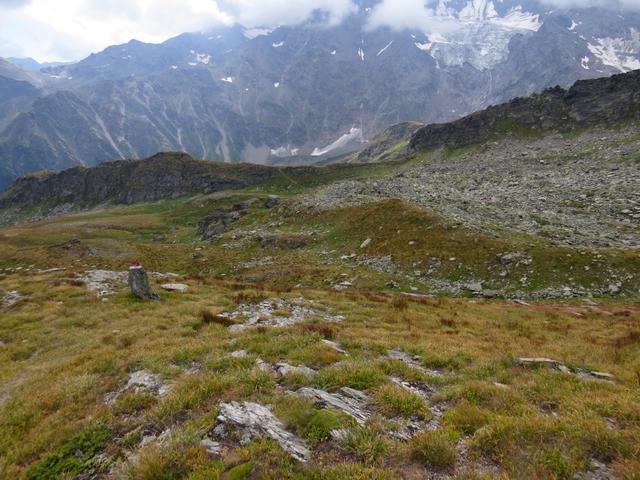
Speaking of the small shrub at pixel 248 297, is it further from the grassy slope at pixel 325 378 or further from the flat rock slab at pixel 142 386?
the flat rock slab at pixel 142 386

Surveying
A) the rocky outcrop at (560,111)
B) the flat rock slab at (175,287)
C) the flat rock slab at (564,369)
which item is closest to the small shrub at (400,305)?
the flat rock slab at (564,369)

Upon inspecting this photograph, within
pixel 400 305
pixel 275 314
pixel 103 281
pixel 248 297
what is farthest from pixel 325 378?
pixel 103 281

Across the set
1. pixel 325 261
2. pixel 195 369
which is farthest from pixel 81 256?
pixel 195 369

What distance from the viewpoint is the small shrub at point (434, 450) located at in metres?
7.19

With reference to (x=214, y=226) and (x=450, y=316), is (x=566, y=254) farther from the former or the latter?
(x=214, y=226)

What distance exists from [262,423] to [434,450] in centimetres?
368

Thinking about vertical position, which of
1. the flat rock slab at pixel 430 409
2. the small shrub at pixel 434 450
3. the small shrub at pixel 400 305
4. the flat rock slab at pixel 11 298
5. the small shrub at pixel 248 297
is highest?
the small shrub at pixel 434 450

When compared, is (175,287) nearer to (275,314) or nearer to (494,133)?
(275,314)

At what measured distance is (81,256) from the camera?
64500 millimetres

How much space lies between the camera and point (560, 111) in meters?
119

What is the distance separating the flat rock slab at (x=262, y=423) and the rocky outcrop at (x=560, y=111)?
421ft

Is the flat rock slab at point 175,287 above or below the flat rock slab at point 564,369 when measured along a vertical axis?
below

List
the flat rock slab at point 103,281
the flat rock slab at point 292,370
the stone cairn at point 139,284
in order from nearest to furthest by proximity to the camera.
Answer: the flat rock slab at point 292,370 < the stone cairn at point 139,284 < the flat rock slab at point 103,281

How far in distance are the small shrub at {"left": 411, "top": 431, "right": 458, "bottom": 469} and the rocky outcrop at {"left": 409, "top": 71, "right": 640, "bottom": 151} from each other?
12671 cm
